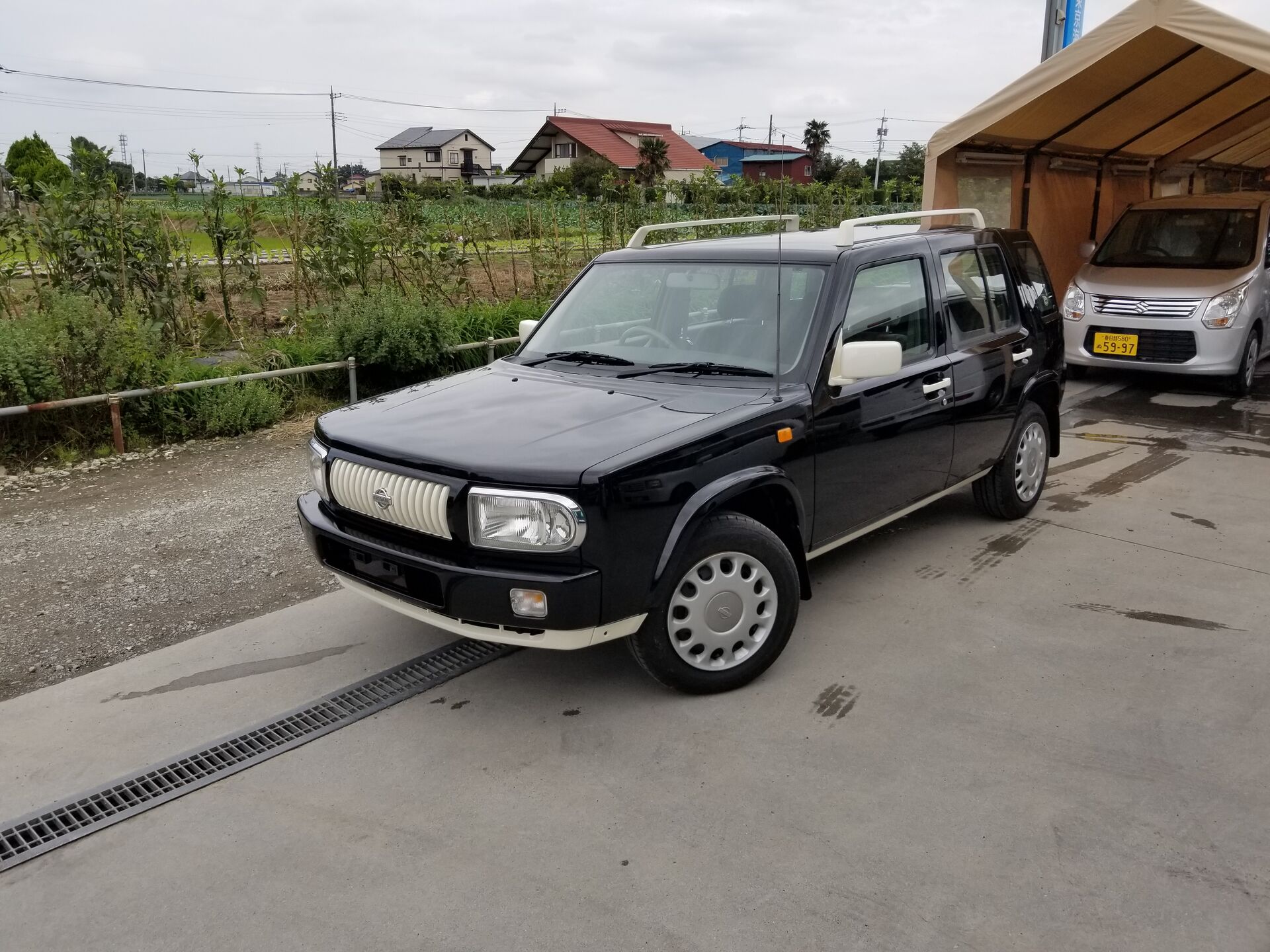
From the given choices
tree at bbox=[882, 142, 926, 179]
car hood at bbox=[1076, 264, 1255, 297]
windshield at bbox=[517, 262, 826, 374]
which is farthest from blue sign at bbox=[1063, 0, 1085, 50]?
tree at bbox=[882, 142, 926, 179]

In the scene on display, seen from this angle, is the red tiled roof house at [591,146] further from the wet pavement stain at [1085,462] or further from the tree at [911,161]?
the wet pavement stain at [1085,462]

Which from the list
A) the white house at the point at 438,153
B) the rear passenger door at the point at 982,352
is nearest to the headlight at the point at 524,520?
the rear passenger door at the point at 982,352

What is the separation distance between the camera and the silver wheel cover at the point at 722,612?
3643mm

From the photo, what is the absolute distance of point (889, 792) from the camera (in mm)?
3203

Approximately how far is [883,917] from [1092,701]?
160cm

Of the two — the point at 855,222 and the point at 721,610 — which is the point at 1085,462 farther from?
the point at 721,610

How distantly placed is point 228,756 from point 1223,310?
9.18 m

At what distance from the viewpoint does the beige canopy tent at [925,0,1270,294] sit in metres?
8.07

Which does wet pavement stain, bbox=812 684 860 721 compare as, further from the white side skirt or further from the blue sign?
the blue sign

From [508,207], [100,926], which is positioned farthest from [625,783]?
[508,207]

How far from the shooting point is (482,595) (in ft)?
10.9

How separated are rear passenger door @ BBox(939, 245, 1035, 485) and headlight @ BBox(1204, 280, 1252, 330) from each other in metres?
4.60

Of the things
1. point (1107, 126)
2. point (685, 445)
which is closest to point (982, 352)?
point (685, 445)

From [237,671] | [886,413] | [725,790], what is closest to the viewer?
[725,790]
